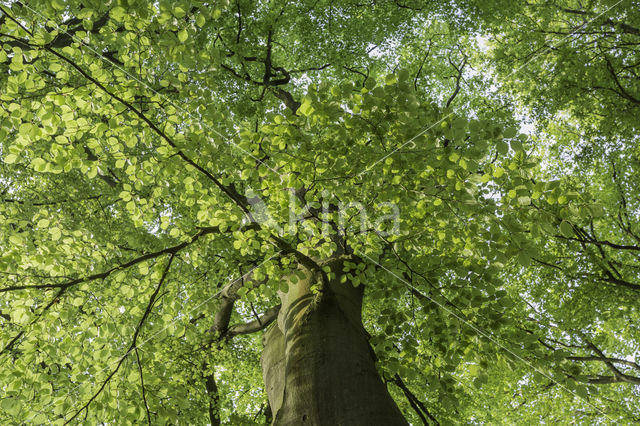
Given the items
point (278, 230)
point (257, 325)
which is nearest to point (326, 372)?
point (278, 230)

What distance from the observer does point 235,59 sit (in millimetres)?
7301

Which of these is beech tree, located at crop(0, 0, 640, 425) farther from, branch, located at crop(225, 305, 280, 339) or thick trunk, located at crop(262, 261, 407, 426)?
branch, located at crop(225, 305, 280, 339)

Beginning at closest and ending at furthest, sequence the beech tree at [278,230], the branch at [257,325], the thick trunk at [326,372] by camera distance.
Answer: the beech tree at [278,230]
the thick trunk at [326,372]
the branch at [257,325]

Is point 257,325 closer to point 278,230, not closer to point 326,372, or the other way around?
point 278,230

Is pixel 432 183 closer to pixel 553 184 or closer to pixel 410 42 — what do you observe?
pixel 553 184

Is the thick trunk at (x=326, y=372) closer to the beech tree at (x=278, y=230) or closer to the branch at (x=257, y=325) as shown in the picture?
the beech tree at (x=278, y=230)

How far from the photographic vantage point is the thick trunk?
2877 mm

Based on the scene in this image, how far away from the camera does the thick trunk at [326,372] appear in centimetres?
288

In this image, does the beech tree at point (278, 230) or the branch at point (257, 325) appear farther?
the branch at point (257, 325)

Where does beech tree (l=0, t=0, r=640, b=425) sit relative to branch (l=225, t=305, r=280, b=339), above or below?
below

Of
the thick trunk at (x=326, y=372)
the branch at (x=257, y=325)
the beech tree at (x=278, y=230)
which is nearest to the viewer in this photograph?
the beech tree at (x=278, y=230)

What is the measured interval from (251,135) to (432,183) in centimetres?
173

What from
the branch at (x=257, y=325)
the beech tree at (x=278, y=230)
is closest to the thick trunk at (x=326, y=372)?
the beech tree at (x=278, y=230)

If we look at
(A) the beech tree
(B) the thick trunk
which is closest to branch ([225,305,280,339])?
(A) the beech tree
